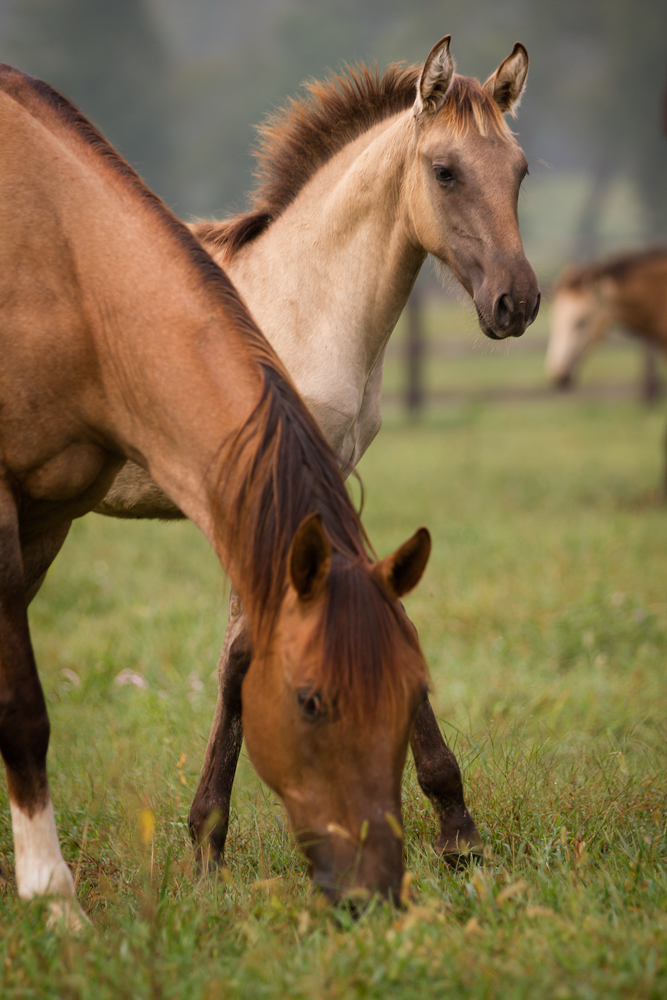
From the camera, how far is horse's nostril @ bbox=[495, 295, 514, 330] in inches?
102

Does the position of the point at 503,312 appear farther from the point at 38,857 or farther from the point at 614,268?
the point at 614,268

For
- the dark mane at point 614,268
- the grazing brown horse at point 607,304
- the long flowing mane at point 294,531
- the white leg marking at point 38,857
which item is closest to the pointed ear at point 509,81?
the long flowing mane at point 294,531

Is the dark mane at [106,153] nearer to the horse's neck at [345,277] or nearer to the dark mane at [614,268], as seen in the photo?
the horse's neck at [345,277]

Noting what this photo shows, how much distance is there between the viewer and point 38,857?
6.64 feet

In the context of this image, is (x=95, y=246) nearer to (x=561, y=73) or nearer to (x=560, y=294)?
(x=560, y=294)

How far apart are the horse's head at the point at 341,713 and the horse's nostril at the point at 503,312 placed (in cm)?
112

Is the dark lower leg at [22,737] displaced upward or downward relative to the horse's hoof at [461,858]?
upward

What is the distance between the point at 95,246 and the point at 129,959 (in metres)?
1.60

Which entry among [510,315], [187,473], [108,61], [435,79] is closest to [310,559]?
[187,473]

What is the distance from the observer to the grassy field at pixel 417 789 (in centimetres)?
164

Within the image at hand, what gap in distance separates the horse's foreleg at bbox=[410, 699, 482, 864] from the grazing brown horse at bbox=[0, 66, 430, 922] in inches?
34.0

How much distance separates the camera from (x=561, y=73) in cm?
5266

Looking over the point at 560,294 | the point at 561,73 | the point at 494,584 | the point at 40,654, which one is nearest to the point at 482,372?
the point at 560,294

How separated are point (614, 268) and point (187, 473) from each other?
8.29 metres
